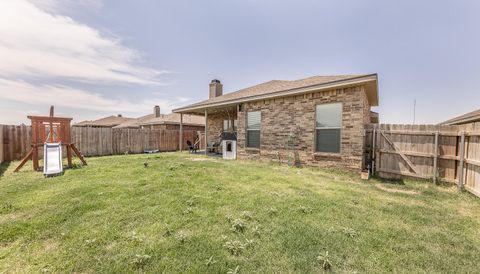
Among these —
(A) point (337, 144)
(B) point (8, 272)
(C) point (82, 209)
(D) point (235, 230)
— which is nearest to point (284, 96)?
(A) point (337, 144)

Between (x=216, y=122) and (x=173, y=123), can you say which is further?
(x=173, y=123)

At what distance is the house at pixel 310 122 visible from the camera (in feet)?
23.0

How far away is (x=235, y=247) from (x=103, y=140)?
14.5 m

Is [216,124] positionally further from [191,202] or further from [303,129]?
[191,202]

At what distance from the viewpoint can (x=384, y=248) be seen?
272 cm

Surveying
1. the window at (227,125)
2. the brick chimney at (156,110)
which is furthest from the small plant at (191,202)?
the brick chimney at (156,110)

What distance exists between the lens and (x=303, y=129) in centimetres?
826

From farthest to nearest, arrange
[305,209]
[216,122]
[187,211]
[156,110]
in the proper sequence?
[156,110], [216,122], [305,209], [187,211]

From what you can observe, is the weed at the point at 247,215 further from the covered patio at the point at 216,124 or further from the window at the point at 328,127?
the covered patio at the point at 216,124

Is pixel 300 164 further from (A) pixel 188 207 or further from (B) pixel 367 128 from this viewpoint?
(A) pixel 188 207

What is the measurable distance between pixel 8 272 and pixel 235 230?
2.63 m

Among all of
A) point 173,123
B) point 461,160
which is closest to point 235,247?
point 461,160

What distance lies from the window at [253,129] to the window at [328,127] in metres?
2.93

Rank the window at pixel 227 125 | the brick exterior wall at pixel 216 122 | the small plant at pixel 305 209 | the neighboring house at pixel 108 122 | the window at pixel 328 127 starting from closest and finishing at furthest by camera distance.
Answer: the small plant at pixel 305 209
the window at pixel 328 127
the window at pixel 227 125
the brick exterior wall at pixel 216 122
the neighboring house at pixel 108 122
